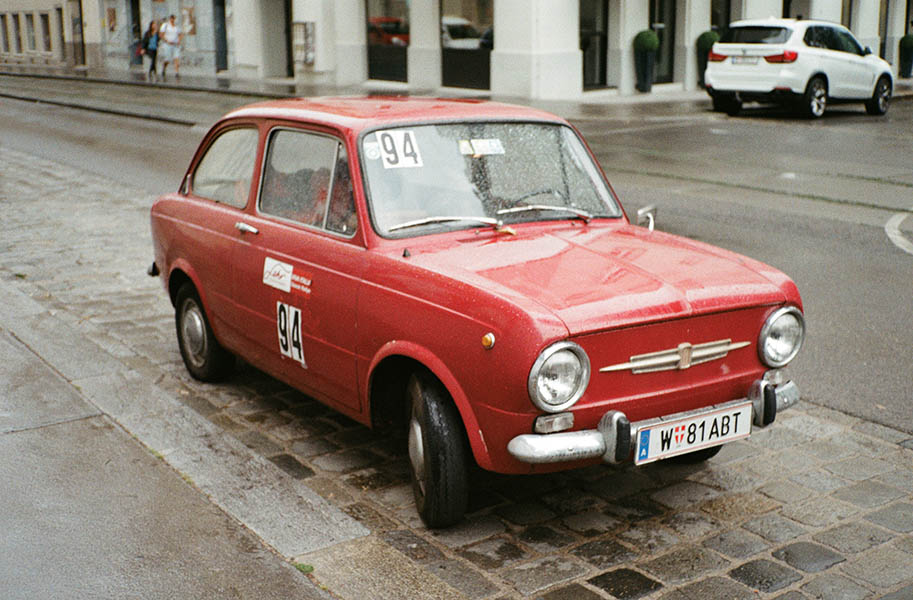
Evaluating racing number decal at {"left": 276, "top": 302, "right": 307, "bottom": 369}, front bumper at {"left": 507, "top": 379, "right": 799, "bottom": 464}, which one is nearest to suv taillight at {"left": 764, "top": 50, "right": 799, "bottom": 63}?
racing number decal at {"left": 276, "top": 302, "right": 307, "bottom": 369}

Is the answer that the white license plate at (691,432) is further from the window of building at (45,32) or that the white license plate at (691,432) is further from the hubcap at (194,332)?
→ the window of building at (45,32)

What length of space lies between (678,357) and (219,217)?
2767mm

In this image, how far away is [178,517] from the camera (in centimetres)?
450

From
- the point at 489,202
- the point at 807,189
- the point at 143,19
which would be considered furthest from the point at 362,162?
the point at 143,19

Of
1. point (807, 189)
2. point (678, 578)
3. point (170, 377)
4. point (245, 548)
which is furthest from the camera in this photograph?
point (807, 189)

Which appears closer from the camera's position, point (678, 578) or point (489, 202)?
point (678, 578)

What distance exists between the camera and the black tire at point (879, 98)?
2317cm

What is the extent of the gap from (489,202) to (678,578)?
188 cm

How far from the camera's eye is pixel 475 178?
16.4 ft

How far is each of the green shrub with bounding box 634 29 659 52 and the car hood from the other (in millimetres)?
23609

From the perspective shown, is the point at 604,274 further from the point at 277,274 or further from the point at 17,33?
the point at 17,33

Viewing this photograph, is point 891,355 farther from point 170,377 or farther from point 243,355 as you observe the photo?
point 170,377

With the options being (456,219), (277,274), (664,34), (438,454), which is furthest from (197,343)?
(664,34)

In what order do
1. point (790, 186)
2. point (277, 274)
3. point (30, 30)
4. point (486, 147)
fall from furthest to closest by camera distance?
point (30, 30), point (790, 186), point (277, 274), point (486, 147)
